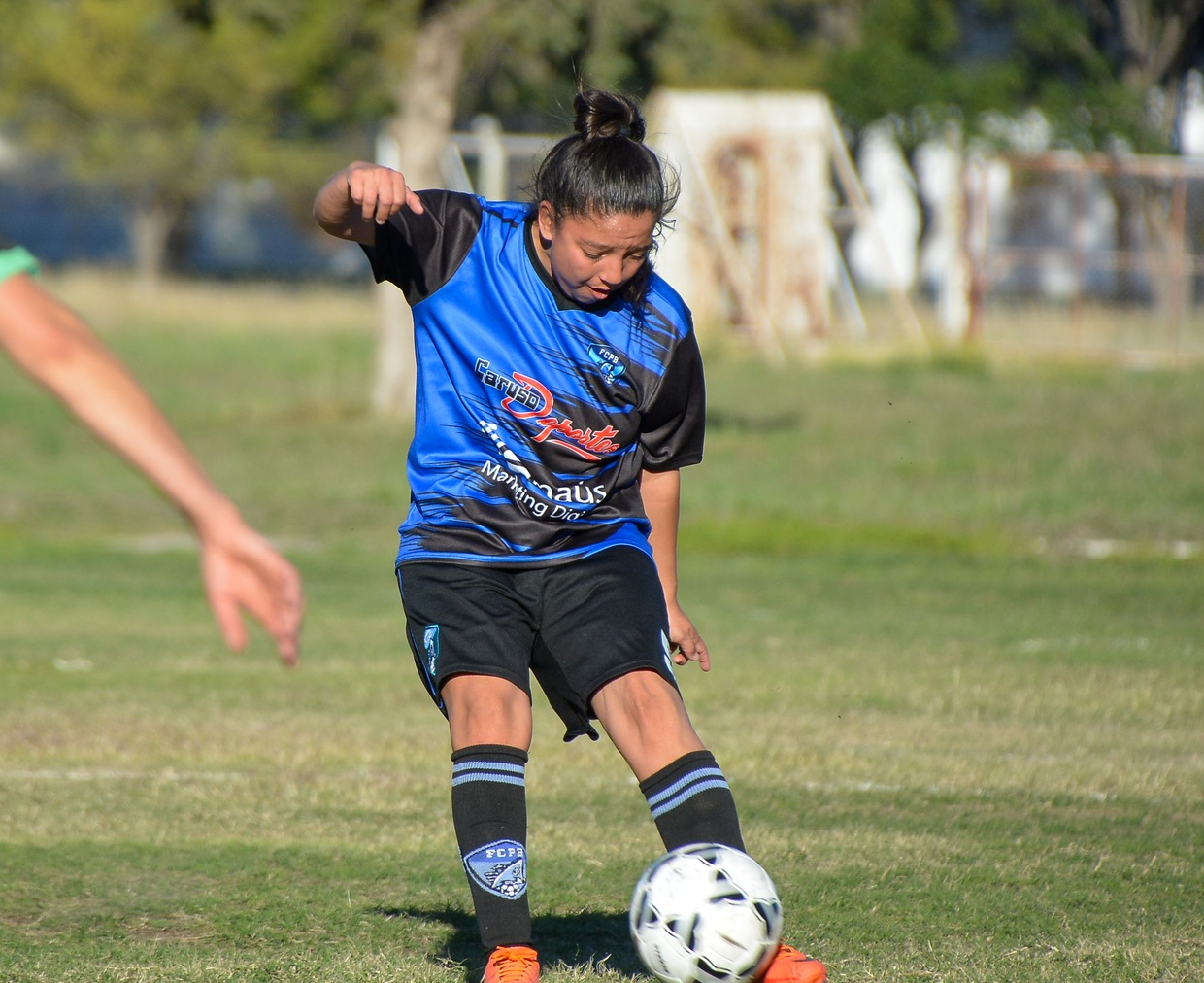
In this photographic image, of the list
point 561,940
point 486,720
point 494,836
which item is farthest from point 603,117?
point 561,940

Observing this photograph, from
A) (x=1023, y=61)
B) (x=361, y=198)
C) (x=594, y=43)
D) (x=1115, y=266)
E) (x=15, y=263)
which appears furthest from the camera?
(x=1023, y=61)

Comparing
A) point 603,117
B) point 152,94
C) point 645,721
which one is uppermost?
point 152,94

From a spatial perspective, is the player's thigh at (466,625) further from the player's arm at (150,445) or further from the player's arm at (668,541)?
the player's arm at (150,445)

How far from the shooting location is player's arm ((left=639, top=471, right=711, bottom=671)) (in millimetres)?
3988

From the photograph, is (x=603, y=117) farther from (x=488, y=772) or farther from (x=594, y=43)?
(x=594, y=43)

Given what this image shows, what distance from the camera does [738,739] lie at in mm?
6738

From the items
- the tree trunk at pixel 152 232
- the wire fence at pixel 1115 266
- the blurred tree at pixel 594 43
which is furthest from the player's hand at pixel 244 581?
the tree trunk at pixel 152 232

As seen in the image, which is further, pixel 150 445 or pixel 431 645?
pixel 431 645

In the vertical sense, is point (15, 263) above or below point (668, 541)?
above

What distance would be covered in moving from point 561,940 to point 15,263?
8.61 feet

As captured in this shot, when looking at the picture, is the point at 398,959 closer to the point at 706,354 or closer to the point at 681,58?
the point at 681,58

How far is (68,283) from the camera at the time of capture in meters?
39.4

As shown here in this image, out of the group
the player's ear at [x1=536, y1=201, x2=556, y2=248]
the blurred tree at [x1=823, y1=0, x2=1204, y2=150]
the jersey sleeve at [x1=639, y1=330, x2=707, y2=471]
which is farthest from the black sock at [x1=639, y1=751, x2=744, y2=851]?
the blurred tree at [x1=823, y1=0, x2=1204, y2=150]

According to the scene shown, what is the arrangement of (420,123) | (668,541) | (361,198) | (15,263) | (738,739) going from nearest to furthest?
(15,263) → (361,198) → (668,541) → (738,739) → (420,123)
